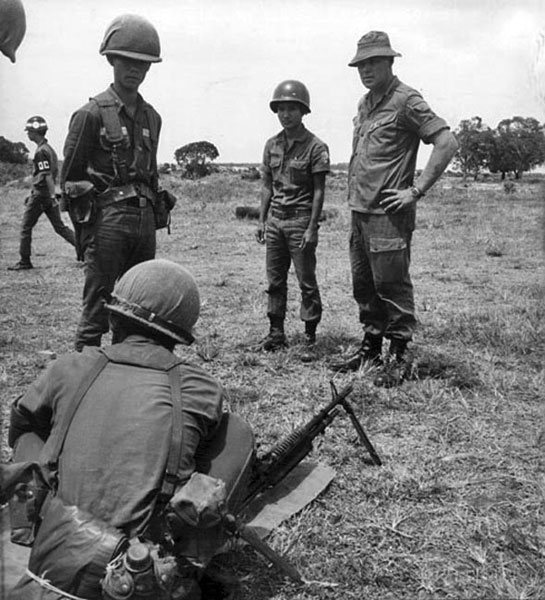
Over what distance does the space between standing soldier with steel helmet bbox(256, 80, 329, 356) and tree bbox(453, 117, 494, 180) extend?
59.9m

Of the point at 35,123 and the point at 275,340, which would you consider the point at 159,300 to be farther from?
the point at 35,123

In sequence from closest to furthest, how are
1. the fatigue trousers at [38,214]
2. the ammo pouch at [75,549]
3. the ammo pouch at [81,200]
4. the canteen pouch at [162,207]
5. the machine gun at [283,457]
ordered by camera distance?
the ammo pouch at [75,549] < the machine gun at [283,457] < the ammo pouch at [81,200] < the canteen pouch at [162,207] < the fatigue trousers at [38,214]

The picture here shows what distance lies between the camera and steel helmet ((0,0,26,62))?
2479 millimetres

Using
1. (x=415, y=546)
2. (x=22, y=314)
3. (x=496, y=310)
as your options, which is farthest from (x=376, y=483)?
(x=22, y=314)

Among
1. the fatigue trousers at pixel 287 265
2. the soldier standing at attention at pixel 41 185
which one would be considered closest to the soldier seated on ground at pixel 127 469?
the fatigue trousers at pixel 287 265

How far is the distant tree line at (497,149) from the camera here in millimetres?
59312

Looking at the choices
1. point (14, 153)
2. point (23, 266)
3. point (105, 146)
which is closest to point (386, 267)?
Answer: point (105, 146)

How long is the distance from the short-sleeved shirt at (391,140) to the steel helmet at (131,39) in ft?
4.97

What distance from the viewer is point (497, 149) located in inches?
2506

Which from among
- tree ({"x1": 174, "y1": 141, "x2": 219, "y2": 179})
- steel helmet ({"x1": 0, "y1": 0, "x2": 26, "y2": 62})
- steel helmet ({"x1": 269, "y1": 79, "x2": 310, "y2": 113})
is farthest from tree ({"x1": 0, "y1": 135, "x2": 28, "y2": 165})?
steel helmet ({"x1": 0, "y1": 0, "x2": 26, "y2": 62})

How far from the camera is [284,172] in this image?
608 cm

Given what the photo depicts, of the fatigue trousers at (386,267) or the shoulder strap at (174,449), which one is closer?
the shoulder strap at (174,449)

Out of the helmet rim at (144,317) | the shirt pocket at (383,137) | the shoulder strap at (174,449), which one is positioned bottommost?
the shoulder strap at (174,449)

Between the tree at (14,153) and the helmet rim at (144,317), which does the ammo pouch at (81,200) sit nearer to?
the helmet rim at (144,317)
